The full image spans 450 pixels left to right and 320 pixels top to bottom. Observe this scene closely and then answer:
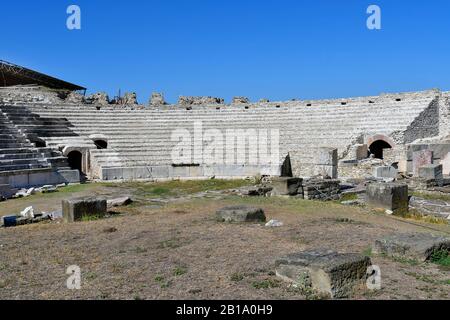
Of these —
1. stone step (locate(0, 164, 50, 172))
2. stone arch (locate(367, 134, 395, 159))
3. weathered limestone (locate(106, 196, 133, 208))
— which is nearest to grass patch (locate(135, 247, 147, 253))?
weathered limestone (locate(106, 196, 133, 208))

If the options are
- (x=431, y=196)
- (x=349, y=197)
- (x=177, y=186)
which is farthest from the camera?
(x=177, y=186)

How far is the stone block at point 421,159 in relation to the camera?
1823 cm

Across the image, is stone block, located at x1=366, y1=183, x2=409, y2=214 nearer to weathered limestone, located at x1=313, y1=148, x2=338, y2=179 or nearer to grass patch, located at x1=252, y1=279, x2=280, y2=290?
weathered limestone, located at x1=313, y1=148, x2=338, y2=179

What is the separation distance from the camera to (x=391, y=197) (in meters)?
11.6

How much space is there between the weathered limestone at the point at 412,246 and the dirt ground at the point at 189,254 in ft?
0.64

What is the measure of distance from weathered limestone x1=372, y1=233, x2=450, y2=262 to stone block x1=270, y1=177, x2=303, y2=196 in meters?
7.38

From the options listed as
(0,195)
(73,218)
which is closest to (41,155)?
(0,195)

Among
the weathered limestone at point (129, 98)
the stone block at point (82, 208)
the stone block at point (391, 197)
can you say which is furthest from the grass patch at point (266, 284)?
the weathered limestone at point (129, 98)

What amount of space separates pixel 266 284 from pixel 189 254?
5.72ft

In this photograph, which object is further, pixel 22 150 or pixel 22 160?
pixel 22 150

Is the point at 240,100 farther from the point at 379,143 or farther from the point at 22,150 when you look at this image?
the point at 22,150

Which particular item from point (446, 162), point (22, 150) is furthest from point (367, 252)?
point (22, 150)

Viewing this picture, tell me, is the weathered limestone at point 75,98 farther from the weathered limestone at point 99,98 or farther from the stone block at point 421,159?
the stone block at point 421,159

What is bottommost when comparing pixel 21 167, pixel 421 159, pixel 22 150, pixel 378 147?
pixel 21 167
